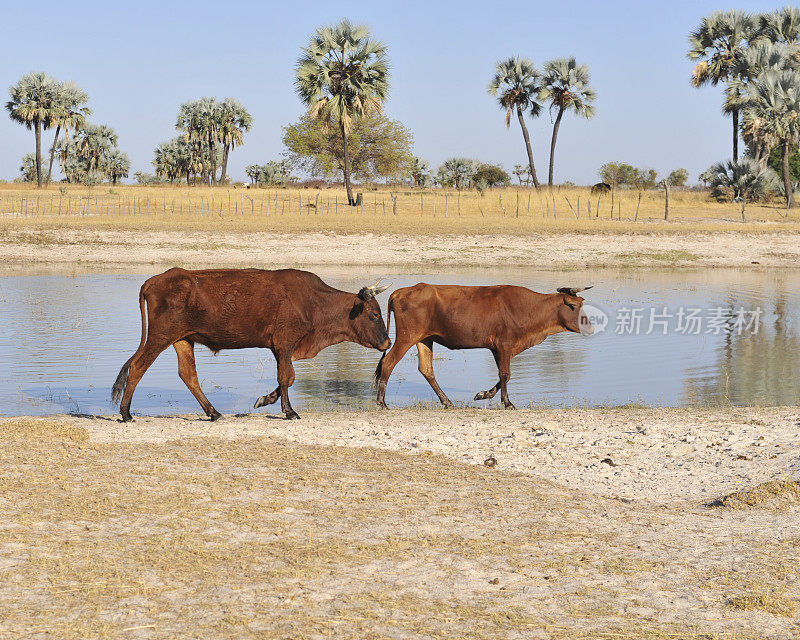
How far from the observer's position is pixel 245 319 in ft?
32.8

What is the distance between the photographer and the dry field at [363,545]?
15.2 ft

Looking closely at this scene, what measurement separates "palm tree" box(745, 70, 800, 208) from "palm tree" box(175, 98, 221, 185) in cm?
4409

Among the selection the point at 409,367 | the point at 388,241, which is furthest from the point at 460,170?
the point at 409,367

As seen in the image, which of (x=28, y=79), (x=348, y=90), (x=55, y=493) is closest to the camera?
(x=55, y=493)

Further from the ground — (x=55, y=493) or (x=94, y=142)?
(x=94, y=142)

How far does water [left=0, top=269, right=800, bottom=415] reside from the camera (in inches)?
462

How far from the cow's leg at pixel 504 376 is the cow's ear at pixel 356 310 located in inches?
66.5

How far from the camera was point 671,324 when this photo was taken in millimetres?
18609

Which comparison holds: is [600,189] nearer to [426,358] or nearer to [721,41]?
[721,41]

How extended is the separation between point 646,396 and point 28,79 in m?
67.9

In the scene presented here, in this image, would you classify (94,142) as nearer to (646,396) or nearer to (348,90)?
(348,90)

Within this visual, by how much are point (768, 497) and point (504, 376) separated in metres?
4.34

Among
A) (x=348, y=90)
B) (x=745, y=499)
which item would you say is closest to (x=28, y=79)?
(x=348, y=90)

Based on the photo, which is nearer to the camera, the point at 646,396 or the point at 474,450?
the point at 474,450
